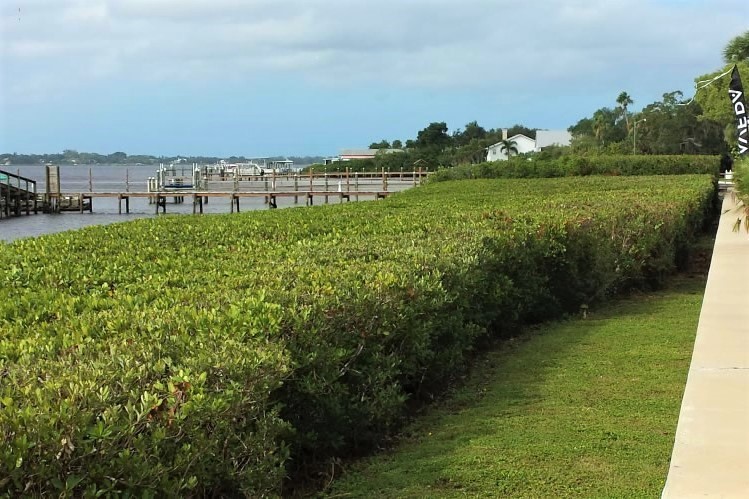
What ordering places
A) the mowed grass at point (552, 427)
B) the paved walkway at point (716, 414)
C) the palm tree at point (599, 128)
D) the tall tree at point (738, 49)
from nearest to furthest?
the paved walkway at point (716, 414) < the mowed grass at point (552, 427) < the tall tree at point (738, 49) < the palm tree at point (599, 128)

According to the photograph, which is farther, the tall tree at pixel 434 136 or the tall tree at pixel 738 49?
the tall tree at pixel 434 136

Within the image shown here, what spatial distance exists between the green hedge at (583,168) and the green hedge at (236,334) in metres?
23.3

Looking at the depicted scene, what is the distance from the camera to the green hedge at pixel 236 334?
2969 mm

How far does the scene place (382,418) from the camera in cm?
497

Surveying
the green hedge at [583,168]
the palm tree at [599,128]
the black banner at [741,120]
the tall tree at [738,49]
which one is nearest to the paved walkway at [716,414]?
the black banner at [741,120]

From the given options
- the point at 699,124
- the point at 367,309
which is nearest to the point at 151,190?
the point at 699,124

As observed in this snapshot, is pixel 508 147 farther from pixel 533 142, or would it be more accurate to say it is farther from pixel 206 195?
pixel 206 195

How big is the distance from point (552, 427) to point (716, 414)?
3.13 ft

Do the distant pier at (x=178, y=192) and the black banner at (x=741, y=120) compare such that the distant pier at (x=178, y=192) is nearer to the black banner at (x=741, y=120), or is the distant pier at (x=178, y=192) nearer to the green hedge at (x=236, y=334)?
the black banner at (x=741, y=120)

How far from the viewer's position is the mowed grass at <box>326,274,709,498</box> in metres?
4.35

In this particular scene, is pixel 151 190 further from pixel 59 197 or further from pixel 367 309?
pixel 367 309

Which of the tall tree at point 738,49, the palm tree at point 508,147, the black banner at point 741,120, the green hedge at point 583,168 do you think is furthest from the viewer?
the palm tree at point 508,147

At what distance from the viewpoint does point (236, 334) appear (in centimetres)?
405

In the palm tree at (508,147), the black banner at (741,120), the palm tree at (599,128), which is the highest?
the palm tree at (599,128)
